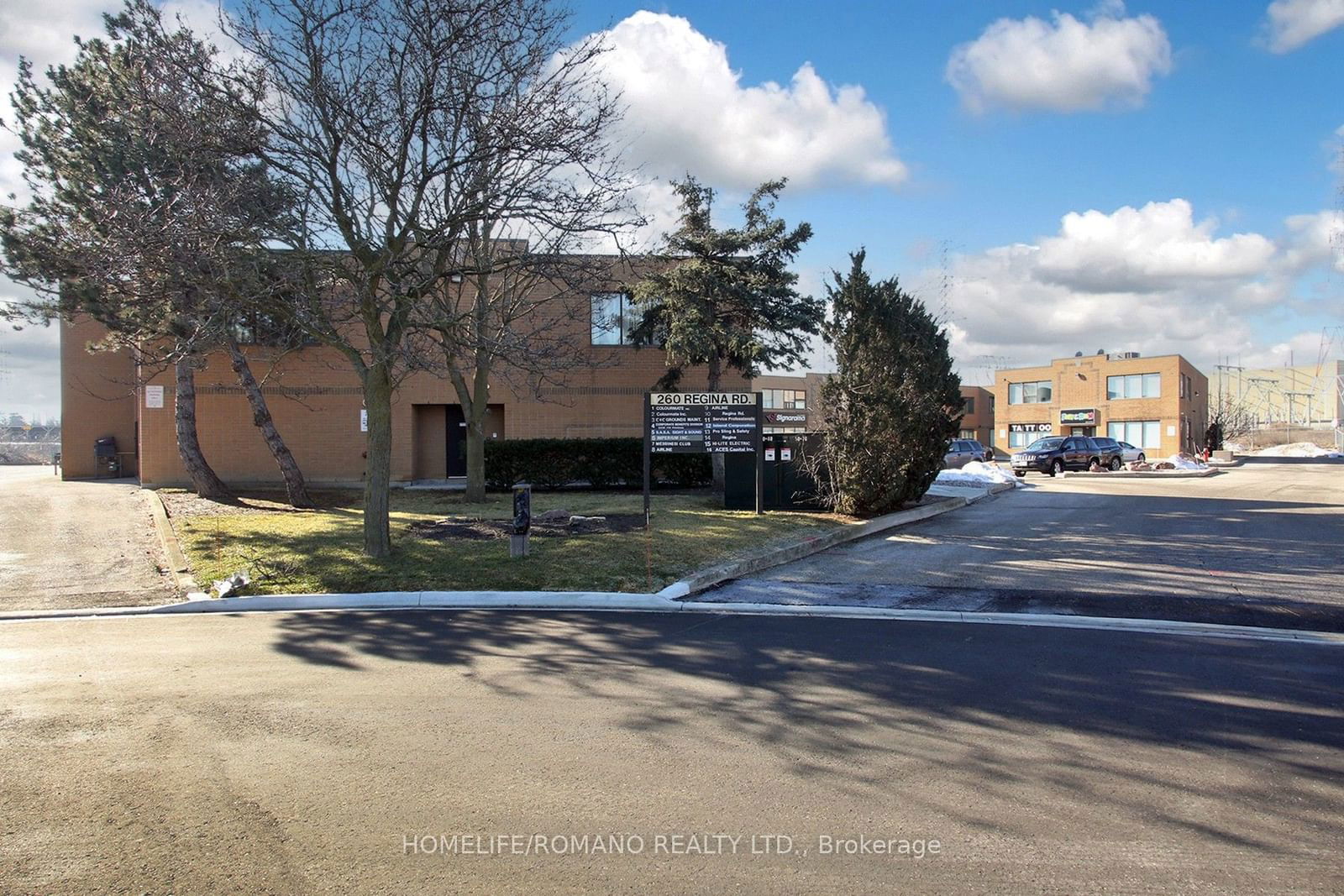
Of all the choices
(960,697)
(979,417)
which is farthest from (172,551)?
(979,417)

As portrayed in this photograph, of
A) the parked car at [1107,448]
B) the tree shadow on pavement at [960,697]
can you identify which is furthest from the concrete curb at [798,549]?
the parked car at [1107,448]

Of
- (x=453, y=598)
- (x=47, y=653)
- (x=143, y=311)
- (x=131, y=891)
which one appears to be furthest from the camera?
(x=143, y=311)

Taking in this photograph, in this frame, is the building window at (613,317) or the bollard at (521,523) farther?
the building window at (613,317)

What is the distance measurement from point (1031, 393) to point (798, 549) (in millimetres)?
63938

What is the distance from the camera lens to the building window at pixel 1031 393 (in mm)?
69938

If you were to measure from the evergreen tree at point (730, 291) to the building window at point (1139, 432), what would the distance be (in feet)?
158

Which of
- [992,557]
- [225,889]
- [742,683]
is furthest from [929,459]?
[225,889]

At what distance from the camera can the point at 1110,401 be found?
63.7 meters

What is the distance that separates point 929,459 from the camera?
1864cm

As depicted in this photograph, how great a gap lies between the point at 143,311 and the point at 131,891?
46.8 ft

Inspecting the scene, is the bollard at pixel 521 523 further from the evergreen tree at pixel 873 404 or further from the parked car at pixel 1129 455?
the parked car at pixel 1129 455

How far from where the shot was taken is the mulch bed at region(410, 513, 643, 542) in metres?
14.0

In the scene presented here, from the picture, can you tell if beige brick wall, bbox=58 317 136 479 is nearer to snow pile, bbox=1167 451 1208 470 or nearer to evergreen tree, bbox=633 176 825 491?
evergreen tree, bbox=633 176 825 491

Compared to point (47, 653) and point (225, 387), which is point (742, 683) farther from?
point (225, 387)
